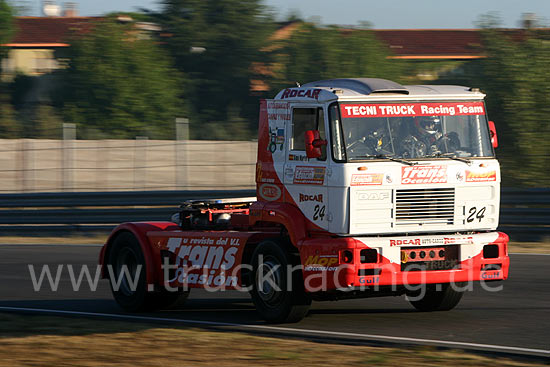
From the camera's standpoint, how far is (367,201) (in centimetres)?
949

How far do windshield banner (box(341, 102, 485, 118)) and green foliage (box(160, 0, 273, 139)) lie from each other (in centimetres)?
4500

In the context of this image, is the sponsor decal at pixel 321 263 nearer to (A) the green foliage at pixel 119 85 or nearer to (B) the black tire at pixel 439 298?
(B) the black tire at pixel 439 298

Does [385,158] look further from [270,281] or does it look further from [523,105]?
[523,105]

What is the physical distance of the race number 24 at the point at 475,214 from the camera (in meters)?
9.89

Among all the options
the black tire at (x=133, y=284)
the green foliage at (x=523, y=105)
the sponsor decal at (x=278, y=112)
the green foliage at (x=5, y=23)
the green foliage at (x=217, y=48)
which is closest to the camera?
the sponsor decal at (x=278, y=112)

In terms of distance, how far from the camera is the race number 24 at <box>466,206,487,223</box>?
32.4 ft

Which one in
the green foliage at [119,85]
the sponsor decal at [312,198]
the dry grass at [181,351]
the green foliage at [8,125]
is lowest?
the dry grass at [181,351]

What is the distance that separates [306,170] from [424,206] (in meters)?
1.23

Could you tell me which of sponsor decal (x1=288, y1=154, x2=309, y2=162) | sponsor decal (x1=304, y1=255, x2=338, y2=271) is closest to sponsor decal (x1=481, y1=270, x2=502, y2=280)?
sponsor decal (x1=304, y1=255, x2=338, y2=271)

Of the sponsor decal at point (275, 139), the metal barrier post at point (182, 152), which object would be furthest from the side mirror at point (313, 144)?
the metal barrier post at point (182, 152)

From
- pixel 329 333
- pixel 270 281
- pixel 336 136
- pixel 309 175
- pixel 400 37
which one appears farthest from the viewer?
pixel 400 37

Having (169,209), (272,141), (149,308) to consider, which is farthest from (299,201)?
(169,209)

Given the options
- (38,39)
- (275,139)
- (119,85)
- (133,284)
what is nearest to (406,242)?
(275,139)

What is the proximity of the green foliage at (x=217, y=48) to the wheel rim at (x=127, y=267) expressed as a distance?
1697 inches
